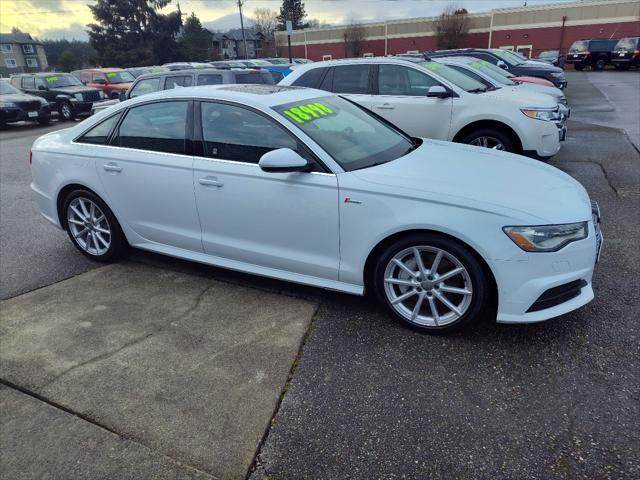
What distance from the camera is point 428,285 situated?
311 cm

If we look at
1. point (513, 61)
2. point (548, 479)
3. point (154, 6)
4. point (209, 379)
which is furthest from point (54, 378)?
point (154, 6)

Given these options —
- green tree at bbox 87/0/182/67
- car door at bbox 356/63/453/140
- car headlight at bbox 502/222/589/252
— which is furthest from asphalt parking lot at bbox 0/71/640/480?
green tree at bbox 87/0/182/67

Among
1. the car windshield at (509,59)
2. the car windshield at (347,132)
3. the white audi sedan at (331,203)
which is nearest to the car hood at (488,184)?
the white audi sedan at (331,203)

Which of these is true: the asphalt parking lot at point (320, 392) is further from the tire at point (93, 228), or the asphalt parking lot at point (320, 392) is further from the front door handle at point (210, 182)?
the front door handle at point (210, 182)

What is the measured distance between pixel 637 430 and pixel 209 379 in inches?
91.2

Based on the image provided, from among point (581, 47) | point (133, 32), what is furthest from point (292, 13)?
point (581, 47)

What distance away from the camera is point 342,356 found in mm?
3029

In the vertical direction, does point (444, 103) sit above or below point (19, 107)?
above

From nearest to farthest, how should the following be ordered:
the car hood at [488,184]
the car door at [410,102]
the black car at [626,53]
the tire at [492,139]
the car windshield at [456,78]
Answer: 1. the car hood at [488,184]
2. the tire at [492,139]
3. the car door at [410,102]
4. the car windshield at [456,78]
5. the black car at [626,53]

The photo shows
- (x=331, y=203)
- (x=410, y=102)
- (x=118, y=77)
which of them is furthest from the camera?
(x=118, y=77)

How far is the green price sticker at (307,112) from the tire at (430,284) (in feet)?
3.94

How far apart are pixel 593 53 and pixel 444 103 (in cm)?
3286

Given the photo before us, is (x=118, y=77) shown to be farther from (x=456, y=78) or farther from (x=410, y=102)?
(x=456, y=78)

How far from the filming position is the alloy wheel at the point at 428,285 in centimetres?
303
